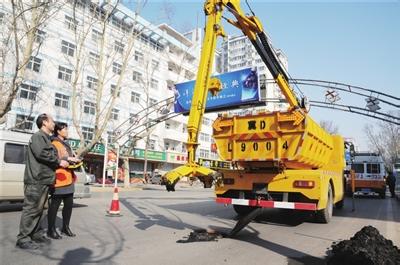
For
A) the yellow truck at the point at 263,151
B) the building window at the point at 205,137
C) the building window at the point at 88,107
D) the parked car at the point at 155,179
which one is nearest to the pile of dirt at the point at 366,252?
the yellow truck at the point at 263,151

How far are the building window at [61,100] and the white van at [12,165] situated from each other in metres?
25.3

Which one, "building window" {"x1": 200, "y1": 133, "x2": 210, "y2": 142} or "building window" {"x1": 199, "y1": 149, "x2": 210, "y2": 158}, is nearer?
"building window" {"x1": 199, "y1": 149, "x2": 210, "y2": 158}

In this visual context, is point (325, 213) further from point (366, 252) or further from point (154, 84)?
point (154, 84)

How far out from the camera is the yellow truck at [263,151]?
742 cm

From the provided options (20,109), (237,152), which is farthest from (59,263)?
(20,109)

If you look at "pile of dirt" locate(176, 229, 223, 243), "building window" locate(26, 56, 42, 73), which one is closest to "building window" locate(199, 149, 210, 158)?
"building window" locate(26, 56, 42, 73)

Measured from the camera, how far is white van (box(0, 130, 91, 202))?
29.0 feet

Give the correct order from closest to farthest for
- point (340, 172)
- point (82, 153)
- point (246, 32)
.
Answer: point (246, 32) → point (340, 172) → point (82, 153)

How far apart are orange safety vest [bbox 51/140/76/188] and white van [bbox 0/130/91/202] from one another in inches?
150

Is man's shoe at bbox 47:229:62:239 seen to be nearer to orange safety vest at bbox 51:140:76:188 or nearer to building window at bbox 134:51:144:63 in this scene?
orange safety vest at bbox 51:140:76:188

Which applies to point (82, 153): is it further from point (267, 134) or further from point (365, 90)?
point (365, 90)

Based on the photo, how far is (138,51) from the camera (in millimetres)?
44500

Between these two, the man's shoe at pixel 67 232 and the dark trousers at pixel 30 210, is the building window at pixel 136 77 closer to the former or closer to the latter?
the man's shoe at pixel 67 232

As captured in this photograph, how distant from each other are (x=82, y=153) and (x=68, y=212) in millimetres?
14965
